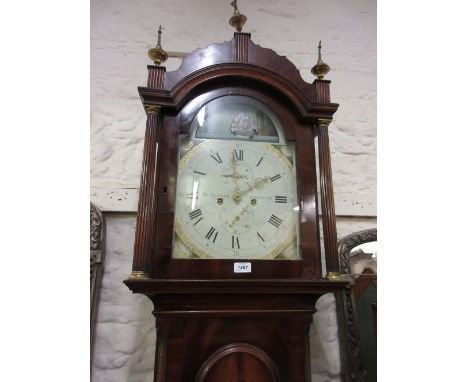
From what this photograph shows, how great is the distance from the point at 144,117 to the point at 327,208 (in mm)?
742

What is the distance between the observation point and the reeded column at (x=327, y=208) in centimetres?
81

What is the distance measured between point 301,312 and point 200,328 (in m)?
0.23

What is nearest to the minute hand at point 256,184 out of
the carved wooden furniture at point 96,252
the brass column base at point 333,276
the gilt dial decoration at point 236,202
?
the gilt dial decoration at point 236,202

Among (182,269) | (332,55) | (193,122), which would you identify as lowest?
(182,269)

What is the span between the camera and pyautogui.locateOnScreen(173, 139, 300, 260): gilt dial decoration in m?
0.81

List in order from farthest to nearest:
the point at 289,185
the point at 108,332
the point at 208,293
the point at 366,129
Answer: the point at 366,129
the point at 108,332
the point at 289,185
the point at 208,293

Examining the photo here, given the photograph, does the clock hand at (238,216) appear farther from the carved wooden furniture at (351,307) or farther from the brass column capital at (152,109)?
the carved wooden furniture at (351,307)

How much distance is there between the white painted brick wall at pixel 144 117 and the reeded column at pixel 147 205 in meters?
0.37

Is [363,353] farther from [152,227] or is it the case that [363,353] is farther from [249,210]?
[152,227]

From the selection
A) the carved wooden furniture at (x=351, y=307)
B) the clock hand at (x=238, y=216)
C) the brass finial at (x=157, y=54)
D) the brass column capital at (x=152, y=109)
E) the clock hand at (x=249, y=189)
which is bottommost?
the carved wooden furniture at (x=351, y=307)

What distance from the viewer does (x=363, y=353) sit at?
1.06 metres

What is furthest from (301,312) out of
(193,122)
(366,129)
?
(366,129)

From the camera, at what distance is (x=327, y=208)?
0.84 m

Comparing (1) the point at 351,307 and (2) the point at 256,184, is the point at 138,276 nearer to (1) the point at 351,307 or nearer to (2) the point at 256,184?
(2) the point at 256,184
